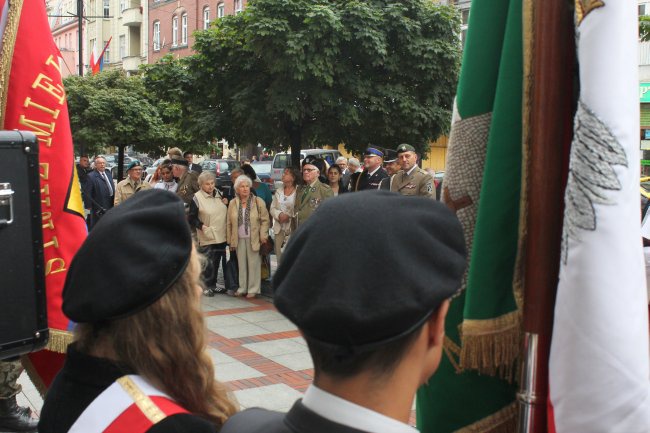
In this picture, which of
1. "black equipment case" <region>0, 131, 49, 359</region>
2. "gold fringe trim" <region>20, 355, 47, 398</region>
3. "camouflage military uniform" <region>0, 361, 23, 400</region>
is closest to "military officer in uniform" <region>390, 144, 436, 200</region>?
"camouflage military uniform" <region>0, 361, 23, 400</region>

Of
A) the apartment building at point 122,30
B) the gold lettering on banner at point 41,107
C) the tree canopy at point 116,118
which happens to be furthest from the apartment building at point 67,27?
the gold lettering on banner at point 41,107

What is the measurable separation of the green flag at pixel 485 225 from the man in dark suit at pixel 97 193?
11458 millimetres

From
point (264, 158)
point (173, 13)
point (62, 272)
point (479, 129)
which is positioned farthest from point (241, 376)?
point (173, 13)

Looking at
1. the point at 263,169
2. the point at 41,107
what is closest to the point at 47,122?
the point at 41,107

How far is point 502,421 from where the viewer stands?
1959 mm

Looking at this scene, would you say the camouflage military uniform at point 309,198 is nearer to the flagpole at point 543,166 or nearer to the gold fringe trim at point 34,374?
the gold fringe trim at point 34,374

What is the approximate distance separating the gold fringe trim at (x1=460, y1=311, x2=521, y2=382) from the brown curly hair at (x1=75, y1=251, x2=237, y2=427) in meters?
0.62

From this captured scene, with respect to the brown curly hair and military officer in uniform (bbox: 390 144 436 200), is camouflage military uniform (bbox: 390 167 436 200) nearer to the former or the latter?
military officer in uniform (bbox: 390 144 436 200)

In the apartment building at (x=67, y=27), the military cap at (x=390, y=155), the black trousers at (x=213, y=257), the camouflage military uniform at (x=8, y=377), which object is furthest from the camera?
the apartment building at (x=67, y=27)

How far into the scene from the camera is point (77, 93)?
589 inches

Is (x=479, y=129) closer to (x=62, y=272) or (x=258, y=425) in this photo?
(x=258, y=425)

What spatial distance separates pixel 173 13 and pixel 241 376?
4448cm

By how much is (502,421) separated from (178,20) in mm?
47910

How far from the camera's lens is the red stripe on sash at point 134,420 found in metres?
1.51
